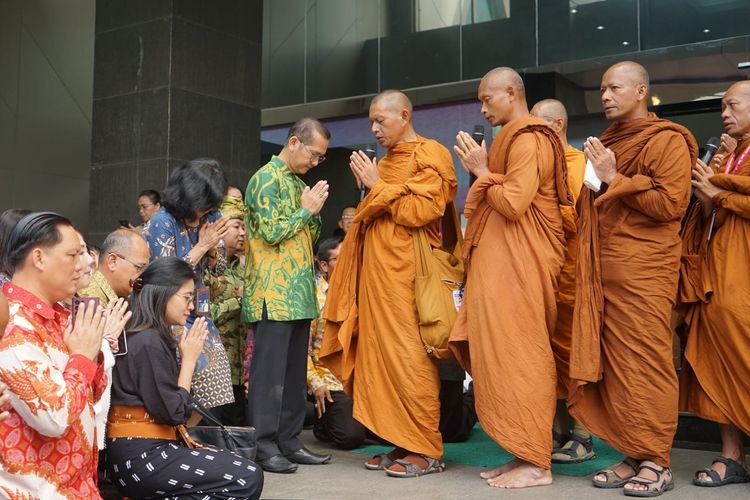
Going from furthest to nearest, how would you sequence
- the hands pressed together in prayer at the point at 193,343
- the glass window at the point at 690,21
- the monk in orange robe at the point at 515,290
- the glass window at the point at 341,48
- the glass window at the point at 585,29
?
the glass window at the point at 341,48, the glass window at the point at 585,29, the glass window at the point at 690,21, the monk in orange robe at the point at 515,290, the hands pressed together in prayer at the point at 193,343

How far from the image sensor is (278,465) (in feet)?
15.6

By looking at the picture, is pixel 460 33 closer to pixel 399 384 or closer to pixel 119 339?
pixel 399 384

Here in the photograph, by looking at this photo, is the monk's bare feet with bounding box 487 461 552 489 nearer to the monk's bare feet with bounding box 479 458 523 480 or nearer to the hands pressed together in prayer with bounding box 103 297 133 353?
the monk's bare feet with bounding box 479 458 523 480

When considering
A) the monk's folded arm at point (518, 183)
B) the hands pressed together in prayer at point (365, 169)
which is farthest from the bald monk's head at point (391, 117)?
the monk's folded arm at point (518, 183)

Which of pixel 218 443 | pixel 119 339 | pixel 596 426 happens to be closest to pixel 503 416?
pixel 596 426

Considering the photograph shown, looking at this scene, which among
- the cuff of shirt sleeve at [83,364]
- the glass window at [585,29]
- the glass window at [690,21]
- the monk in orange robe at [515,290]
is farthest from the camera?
the glass window at [585,29]

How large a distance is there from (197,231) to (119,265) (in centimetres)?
62

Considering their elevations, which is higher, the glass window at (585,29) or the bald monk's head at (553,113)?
the glass window at (585,29)

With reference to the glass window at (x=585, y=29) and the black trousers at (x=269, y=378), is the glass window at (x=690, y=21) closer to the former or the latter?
the glass window at (x=585, y=29)

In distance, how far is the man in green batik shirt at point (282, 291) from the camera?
15.9 feet

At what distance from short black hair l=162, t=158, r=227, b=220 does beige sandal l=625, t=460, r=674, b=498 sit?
2.47m

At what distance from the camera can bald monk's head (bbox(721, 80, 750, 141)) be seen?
4.64 m

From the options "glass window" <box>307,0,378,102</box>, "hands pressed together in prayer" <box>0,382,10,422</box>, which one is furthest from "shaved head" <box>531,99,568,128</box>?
"glass window" <box>307,0,378,102</box>

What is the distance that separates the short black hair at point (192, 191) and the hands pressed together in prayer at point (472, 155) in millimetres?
1262
